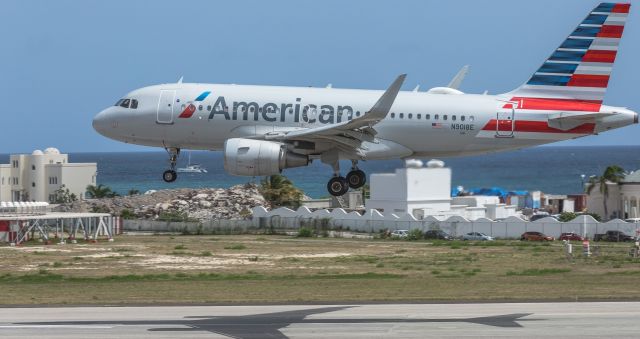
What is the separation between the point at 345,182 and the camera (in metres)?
47.7

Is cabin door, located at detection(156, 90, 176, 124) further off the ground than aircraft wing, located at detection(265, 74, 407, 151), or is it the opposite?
cabin door, located at detection(156, 90, 176, 124)

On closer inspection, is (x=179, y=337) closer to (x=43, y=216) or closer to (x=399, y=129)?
(x=399, y=129)

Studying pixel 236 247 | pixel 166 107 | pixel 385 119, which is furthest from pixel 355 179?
pixel 236 247

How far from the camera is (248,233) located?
86.6m

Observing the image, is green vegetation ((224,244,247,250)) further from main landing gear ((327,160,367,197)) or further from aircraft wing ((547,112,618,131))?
aircraft wing ((547,112,618,131))

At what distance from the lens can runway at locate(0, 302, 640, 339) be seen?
27797 millimetres

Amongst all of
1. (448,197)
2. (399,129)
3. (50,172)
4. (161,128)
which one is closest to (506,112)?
(399,129)

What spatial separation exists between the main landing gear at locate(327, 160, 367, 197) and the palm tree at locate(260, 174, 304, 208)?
61.7 meters

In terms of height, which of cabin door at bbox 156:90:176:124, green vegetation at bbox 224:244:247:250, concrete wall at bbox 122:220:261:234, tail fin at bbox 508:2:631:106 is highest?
tail fin at bbox 508:2:631:106

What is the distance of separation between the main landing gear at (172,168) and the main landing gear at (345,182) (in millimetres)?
6484

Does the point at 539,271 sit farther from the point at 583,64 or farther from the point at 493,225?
the point at 493,225

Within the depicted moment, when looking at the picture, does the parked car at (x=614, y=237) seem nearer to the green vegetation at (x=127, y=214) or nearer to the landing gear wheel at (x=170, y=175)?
the landing gear wheel at (x=170, y=175)

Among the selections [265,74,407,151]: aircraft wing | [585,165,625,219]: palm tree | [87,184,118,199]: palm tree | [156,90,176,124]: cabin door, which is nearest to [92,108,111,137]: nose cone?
[156,90,176,124]: cabin door

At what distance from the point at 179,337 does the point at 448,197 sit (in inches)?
2204
